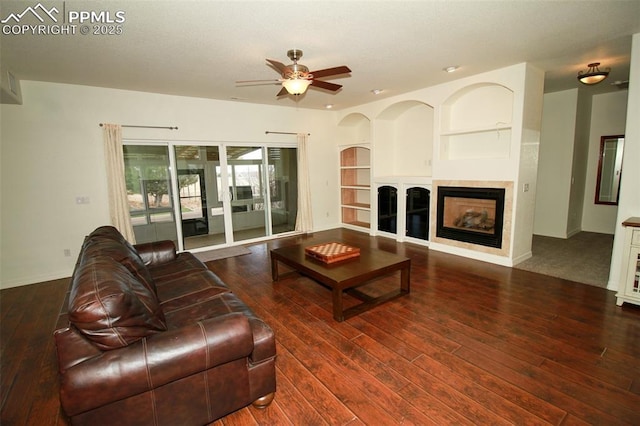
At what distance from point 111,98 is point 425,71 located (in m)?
4.66

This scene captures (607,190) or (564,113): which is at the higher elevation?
(564,113)

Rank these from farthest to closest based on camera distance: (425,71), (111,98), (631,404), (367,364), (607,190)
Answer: (607,190) < (111,98) < (425,71) < (367,364) < (631,404)

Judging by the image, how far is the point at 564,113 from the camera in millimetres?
5523

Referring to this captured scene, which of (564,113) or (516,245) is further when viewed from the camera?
(564,113)

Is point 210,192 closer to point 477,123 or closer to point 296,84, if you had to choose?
point 296,84

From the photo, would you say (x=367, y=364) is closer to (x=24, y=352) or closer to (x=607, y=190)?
(x=24, y=352)

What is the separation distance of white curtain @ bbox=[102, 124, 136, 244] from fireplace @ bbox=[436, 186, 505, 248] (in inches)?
201

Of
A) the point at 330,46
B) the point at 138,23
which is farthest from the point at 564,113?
the point at 138,23

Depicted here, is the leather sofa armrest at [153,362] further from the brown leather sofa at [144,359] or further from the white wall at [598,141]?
the white wall at [598,141]

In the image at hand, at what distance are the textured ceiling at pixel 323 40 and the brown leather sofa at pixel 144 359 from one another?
7.03 feet

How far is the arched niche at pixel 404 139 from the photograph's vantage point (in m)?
5.89

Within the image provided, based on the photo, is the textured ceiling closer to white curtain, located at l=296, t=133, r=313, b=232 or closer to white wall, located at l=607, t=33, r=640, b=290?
white wall, located at l=607, t=33, r=640, b=290

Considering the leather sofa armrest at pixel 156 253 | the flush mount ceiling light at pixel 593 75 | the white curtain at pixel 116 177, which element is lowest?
the leather sofa armrest at pixel 156 253

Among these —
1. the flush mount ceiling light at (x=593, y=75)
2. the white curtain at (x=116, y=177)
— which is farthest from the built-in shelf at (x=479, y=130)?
the white curtain at (x=116, y=177)
